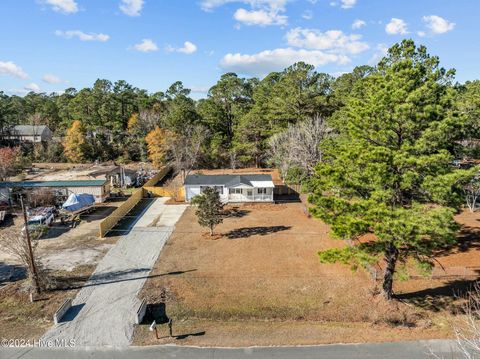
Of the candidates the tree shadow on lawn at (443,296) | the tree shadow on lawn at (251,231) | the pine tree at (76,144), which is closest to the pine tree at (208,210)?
the tree shadow on lawn at (251,231)

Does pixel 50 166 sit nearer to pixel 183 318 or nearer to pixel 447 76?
pixel 183 318

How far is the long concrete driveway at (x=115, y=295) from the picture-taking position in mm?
13156

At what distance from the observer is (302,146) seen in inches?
1390

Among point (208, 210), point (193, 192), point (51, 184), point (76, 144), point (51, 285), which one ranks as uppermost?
point (76, 144)

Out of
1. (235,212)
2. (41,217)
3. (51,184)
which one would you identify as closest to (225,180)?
(235,212)

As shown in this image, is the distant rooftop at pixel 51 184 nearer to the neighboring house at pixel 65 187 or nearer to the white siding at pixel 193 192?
the neighboring house at pixel 65 187

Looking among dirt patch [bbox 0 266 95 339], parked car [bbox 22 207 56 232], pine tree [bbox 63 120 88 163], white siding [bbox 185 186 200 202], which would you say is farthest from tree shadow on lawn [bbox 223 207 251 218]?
pine tree [bbox 63 120 88 163]

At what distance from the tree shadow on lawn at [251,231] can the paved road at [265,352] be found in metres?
12.0

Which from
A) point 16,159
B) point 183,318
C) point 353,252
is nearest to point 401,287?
point 353,252

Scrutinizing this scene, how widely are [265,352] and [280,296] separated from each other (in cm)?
415

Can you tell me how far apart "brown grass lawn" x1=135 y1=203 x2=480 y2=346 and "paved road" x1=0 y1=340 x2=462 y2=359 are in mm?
420

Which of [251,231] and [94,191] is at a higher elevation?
[94,191]

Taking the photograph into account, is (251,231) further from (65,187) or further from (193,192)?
(65,187)

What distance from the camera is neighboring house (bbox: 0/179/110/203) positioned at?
102 feet
